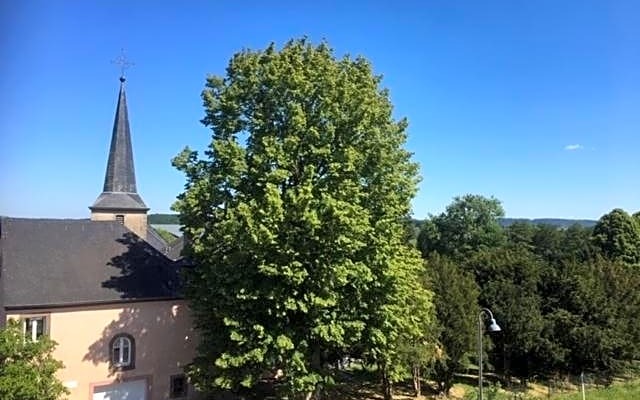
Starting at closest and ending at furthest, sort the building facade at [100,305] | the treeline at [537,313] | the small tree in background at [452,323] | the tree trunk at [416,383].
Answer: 1. the building facade at [100,305]
2. the small tree in background at [452,323]
3. the treeline at [537,313]
4. the tree trunk at [416,383]

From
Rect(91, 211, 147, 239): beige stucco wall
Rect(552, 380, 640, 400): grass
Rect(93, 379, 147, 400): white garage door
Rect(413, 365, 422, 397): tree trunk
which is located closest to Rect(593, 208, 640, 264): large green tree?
Rect(552, 380, 640, 400): grass

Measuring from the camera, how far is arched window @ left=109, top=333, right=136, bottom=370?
74.1 feet

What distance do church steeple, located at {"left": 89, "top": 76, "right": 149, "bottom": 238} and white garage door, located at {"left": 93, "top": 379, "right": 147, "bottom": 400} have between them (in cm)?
1363

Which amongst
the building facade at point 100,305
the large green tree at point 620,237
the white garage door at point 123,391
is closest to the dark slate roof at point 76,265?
the building facade at point 100,305

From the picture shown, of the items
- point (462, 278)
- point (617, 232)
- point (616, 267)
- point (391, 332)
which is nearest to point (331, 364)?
point (391, 332)

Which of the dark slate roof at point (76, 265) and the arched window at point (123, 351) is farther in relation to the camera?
the arched window at point (123, 351)

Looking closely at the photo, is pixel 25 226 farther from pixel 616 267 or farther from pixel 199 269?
pixel 616 267

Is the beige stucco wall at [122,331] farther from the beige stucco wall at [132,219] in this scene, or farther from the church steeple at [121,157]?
the church steeple at [121,157]

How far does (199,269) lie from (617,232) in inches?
1836

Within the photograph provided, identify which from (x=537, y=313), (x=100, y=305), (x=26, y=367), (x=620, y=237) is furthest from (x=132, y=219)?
(x=620, y=237)

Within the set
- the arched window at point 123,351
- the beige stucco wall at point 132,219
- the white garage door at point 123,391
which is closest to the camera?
the white garage door at point 123,391

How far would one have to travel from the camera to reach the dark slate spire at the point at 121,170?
34.9 meters

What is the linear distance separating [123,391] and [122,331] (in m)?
2.54

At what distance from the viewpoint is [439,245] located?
6900 centimetres
